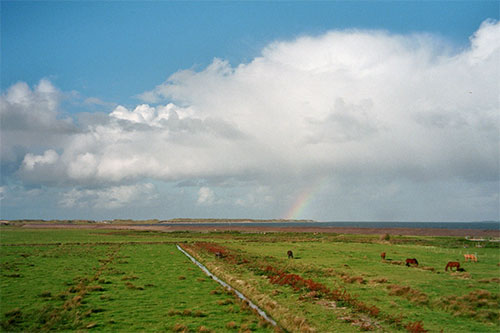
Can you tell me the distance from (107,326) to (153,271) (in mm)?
21222

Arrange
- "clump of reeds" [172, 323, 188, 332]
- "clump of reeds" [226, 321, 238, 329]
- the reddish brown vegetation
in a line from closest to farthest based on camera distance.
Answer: the reddish brown vegetation < "clump of reeds" [172, 323, 188, 332] < "clump of reeds" [226, 321, 238, 329]

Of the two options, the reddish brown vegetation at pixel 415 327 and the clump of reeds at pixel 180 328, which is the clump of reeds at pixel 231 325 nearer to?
the clump of reeds at pixel 180 328

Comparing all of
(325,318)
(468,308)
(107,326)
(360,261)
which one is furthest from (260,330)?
(360,261)

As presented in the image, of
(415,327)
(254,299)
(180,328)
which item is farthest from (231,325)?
(415,327)

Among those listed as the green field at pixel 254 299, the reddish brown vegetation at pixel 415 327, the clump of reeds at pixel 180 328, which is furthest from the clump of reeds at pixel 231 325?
the reddish brown vegetation at pixel 415 327

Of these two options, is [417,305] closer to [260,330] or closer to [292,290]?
[292,290]

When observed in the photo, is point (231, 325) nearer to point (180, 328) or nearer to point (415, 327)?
point (180, 328)

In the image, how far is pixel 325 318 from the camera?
21047mm

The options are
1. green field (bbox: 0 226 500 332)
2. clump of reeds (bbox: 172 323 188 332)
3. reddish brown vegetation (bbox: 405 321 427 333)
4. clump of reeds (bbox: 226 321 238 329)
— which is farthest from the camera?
green field (bbox: 0 226 500 332)

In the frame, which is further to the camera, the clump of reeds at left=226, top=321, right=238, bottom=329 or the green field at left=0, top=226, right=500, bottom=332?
the green field at left=0, top=226, right=500, bottom=332

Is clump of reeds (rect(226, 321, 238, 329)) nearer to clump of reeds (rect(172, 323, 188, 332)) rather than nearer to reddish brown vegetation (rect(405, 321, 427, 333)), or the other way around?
clump of reeds (rect(172, 323, 188, 332))

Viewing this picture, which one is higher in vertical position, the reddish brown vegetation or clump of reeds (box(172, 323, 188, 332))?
the reddish brown vegetation

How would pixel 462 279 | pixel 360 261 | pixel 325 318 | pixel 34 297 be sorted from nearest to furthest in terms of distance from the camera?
pixel 325 318 → pixel 34 297 → pixel 462 279 → pixel 360 261

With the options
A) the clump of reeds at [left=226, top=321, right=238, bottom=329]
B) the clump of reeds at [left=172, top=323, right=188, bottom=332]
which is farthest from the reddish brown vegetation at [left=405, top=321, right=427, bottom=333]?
the clump of reeds at [left=172, top=323, right=188, bottom=332]
